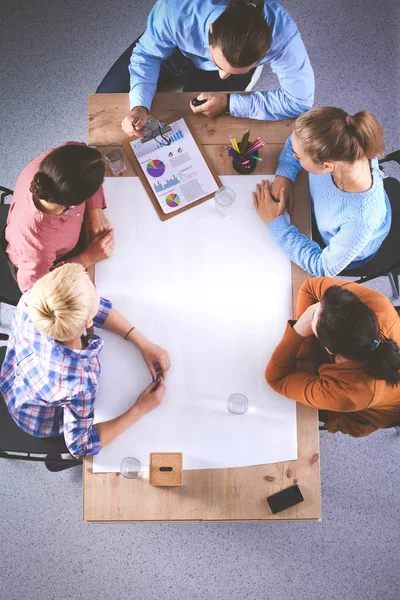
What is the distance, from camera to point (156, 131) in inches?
70.6

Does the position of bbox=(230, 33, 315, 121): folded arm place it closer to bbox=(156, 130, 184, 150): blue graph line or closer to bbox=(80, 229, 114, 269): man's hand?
bbox=(156, 130, 184, 150): blue graph line

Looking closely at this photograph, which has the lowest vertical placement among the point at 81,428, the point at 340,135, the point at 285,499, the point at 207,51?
the point at 285,499

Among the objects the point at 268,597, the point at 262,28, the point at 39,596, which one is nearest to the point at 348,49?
the point at 262,28

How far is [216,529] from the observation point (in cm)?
233

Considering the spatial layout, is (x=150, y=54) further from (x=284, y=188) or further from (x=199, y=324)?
(x=199, y=324)

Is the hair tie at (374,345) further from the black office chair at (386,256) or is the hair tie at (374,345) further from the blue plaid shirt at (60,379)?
the blue plaid shirt at (60,379)

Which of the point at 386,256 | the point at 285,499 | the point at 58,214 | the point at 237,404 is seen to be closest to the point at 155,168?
the point at 58,214

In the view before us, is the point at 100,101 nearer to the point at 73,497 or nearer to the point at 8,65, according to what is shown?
the point at 8,65

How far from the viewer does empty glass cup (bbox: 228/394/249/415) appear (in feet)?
5.18

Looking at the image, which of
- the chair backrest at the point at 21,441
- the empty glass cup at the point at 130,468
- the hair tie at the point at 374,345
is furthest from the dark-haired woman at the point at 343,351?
the chair backrest at the point at 21,441

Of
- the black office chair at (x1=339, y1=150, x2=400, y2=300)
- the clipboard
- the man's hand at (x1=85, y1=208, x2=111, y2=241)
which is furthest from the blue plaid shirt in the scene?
the black office chair at (x1=339, y1=150, x2=400, y2=300)

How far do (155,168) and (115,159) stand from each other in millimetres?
139

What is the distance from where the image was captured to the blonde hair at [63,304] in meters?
1.45

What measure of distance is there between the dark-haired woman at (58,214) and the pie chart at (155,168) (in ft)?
0.61
